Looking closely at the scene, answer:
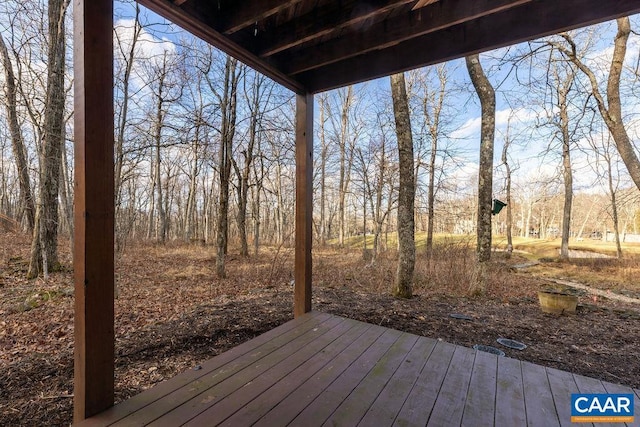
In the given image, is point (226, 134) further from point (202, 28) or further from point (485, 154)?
point (485, 154)

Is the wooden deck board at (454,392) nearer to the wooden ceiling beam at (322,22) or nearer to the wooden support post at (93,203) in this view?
the wooden support post at (93,203)

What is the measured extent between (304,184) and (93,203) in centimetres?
179

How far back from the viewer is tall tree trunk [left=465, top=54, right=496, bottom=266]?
207 inches

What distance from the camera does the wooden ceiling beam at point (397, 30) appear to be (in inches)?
67.7

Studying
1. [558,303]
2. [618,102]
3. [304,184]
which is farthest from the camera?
[618,102]

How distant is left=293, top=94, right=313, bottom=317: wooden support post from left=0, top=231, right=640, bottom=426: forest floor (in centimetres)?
109

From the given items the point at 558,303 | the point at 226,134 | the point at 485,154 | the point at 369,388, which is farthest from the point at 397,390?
the point at 226,134

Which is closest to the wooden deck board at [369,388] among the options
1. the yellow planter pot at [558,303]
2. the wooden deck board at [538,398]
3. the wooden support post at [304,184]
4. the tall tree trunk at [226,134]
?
the wooden deck board at [538,398]

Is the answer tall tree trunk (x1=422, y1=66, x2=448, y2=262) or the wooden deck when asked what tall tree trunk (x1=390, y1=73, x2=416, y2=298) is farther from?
tall tree trunk (x1=422, y1=66, x2=448, y2=262)

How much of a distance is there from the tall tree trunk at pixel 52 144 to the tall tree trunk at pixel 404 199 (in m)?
5.87

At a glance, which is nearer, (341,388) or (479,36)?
(341,388)

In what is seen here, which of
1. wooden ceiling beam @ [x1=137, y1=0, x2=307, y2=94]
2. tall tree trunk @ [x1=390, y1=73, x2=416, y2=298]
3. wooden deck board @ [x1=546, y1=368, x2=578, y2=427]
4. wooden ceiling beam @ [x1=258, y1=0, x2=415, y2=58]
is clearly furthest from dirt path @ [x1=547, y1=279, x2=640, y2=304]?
wooden ceiling beam @ [x1=137, y1=0, x2=307, y2=94]

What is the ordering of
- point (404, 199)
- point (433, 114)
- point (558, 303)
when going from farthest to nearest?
point (433, 114) < point (404, 199) < point (558, 303)

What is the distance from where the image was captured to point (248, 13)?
1825mm
